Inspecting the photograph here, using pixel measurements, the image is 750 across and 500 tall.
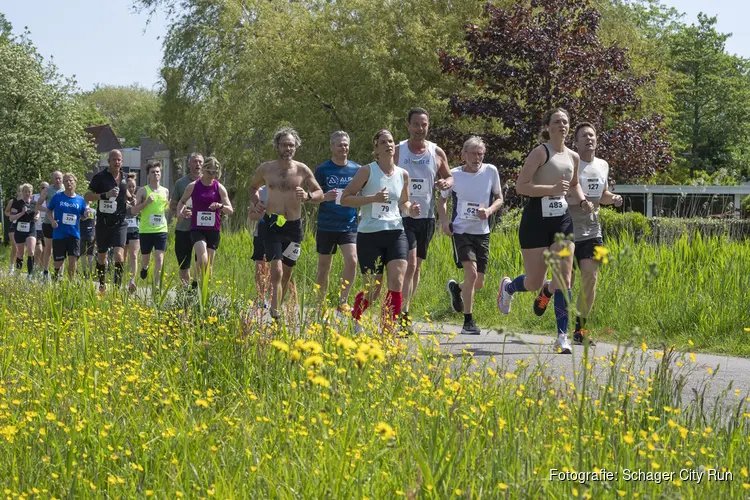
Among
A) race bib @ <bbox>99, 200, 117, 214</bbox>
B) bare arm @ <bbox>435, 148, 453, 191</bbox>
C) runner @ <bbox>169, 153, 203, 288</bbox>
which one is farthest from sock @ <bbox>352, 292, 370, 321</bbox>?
race bib @ <bbox>99, 200, 117, 214</bbox>

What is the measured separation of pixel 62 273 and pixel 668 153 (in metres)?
15.2

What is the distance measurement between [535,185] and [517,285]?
4.19 feet

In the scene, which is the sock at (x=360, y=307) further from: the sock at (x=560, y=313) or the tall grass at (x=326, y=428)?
the sock at (x=560, y=313)

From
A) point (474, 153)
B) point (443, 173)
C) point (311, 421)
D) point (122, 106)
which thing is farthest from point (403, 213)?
point (122, 106)

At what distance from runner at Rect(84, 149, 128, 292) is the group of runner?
0.33 m

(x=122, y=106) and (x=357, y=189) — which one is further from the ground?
(x=122, y=106)

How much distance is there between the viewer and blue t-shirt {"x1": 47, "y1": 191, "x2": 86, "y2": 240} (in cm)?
1470

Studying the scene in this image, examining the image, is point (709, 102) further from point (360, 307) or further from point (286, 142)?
point (360, 307)

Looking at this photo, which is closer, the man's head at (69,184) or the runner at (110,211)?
the runner at (110,211)

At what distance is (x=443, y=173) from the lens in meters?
9.71

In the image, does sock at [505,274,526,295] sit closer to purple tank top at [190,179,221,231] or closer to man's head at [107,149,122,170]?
purple tank top at [190,179,221,231]

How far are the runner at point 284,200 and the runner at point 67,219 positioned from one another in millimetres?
5502

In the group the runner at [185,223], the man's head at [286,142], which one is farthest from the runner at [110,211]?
the man's head at [286,142]

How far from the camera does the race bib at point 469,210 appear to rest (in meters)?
9.66
